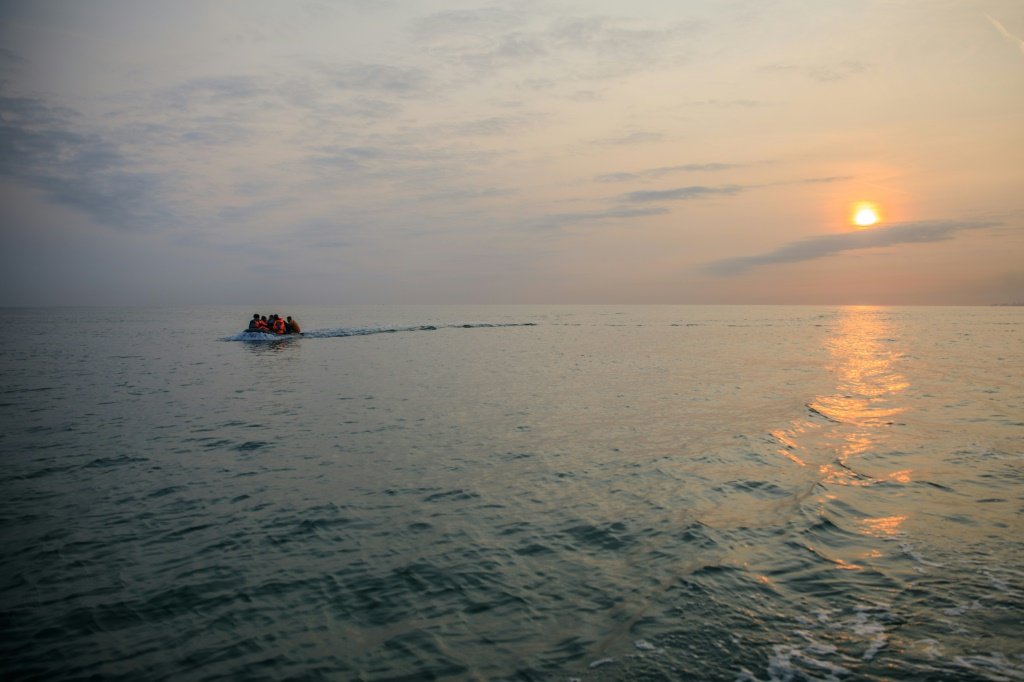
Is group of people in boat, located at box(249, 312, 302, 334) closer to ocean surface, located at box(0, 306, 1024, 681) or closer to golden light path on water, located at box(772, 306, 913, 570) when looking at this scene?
ocean surface, located at box(0, 306, 1024, 681)

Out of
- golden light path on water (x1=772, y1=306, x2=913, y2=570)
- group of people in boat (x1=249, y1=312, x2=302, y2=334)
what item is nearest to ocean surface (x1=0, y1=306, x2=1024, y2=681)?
golden light path on water (x1=772, y1=306, x2=913, y2=570)

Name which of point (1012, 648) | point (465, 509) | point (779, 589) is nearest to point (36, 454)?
point (465, 509)

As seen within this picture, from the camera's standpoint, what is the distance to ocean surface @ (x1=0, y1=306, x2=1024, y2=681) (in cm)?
778

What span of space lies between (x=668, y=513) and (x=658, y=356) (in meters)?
48.0

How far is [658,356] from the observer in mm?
59844

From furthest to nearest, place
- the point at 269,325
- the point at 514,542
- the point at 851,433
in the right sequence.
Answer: the point at 269,325
the point at 851,433
the point at 514,542

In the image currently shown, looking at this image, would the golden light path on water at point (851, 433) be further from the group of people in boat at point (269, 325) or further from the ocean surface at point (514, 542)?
the group of people in boat at point (269, 325)

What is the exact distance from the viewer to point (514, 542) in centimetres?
1177

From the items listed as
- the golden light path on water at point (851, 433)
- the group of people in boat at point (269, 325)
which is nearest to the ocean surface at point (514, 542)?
the golden light path on water at point (851, 433)

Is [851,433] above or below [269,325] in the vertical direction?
below

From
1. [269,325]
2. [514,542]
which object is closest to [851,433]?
[514,542]

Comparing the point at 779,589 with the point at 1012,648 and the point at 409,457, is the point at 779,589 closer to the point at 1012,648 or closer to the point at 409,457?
the point at 1012,648

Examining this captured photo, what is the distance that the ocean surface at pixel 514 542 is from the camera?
778 cm

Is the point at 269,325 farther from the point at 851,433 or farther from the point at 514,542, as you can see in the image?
the point at 514,542
